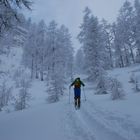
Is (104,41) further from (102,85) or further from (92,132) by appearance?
(92,132)

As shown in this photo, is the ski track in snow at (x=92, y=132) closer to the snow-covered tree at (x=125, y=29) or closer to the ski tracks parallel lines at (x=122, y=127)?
the ski tracks parallel lines at (x=122, y=127)

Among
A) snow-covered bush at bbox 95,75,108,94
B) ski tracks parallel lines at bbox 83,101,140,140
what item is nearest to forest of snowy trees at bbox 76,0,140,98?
snow-covered bush at bbox 95,75,108,94

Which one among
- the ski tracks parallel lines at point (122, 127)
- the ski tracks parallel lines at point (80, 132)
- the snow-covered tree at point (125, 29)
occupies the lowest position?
the ski tracks parallel lines at point (80, 132)

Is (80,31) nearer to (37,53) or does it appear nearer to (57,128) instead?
(37,53)

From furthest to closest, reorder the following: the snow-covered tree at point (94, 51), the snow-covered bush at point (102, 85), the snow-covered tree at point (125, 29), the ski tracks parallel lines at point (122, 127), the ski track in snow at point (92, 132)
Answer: the snow-covered tree at point (125, 29)
the snow-covered tree at point (94, 51)
the snow-covered bush at point (102, 85)
the ski track in snow at point (92, 132)
the ski tracks parallel lines at point (122, 127)

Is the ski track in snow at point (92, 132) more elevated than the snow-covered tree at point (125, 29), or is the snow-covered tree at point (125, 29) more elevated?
the snow-covered tree at point (125, 29)

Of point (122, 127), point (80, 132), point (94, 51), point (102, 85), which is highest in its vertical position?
point (94, 51)

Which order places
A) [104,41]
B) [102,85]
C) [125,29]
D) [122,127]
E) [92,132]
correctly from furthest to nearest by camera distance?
[125,29], [104,41], [102,85], [122,127], [92,132]

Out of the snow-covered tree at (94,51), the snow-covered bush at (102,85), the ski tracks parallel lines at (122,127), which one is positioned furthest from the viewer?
the snow-covered tree at (94,51)

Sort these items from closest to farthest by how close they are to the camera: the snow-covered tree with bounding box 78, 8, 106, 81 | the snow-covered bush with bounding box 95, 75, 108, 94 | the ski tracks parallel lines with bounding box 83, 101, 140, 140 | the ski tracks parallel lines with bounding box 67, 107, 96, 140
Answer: the ski tracks parallel lines with bounding box 83, 101, 140, 140 → the ski tracks parallel lines with bounding box 67, 107, 96, 140 → the snow-covered bush with bounding box 95, 75, 108, 94 → the snow-covered tree with bounding box 78, 8, 106, 81

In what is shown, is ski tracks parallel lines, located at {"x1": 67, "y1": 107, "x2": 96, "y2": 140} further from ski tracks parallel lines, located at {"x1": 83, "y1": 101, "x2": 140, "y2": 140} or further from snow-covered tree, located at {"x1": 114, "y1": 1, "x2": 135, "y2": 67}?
snow-covered tree, located at {"x1": 114, "y1": 1, "x2": 135, "y2": 67}

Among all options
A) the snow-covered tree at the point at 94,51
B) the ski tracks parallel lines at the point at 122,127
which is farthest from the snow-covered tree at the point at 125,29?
the ski tracks parallel lines at the point at 122,127

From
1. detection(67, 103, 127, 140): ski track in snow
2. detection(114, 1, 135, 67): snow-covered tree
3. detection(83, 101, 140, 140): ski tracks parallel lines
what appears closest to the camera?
detection(83, 101, 140, 140): ski tracks parallel lines

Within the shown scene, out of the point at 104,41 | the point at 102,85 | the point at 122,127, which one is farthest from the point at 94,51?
the point at 122,127
